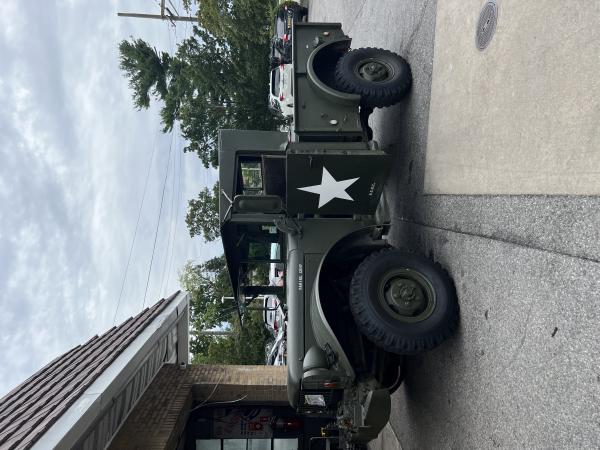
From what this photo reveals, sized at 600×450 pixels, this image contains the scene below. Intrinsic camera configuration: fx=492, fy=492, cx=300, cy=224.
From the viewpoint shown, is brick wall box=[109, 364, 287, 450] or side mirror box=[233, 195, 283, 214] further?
brick wall box=[109, 364, 287, 450]

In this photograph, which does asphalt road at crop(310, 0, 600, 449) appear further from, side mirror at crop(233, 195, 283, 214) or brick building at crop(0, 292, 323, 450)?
brick building at crop(0, 292, 323, 450)

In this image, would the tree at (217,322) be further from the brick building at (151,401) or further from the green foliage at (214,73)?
the brick building at (151,401)

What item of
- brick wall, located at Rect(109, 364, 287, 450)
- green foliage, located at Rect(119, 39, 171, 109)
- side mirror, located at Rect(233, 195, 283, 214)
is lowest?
brick wall, located at Rect(109, 364, 287, 450)

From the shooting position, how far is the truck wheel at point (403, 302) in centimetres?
414

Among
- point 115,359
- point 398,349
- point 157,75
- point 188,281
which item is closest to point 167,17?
point 157,75

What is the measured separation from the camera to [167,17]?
28609 millimetres

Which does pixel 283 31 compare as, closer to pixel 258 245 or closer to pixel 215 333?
pixel 258 245

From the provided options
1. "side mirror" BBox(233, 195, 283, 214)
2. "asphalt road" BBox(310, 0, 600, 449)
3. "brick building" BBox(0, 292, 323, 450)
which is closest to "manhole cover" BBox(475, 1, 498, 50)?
"asphalt road" BBox(310, 0, 600, 449)

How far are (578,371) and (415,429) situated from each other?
3001 millimetres

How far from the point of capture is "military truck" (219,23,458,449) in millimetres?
4324

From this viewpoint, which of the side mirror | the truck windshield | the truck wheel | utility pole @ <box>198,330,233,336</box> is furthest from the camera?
utility pole @ <box>198,330,233,336</box>

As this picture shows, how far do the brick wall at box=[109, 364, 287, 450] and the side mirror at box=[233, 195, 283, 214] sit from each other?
3.09 m

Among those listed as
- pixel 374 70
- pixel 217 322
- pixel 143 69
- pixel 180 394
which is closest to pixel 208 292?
pixel 217 322

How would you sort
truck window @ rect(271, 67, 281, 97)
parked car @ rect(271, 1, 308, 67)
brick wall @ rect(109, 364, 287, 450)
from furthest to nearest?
1. parked car @ rect(271, 1, 308, 67)
2. truck window @ rect(271, 67, 281, 97)
3. brick wall @ rect(109, 364, 287, 450)
